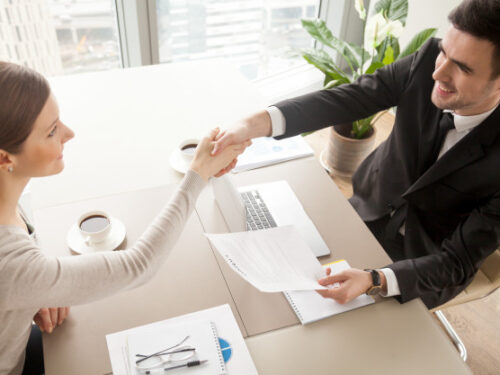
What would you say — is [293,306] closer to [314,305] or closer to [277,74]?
[314,305]

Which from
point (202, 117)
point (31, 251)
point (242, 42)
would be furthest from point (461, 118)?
point (242, 42)

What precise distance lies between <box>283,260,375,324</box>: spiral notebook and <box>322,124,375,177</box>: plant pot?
1.35 metres

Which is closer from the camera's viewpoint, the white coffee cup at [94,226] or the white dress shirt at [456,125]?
the white coffee cup at [94,226]

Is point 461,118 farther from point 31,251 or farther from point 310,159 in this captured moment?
point 31,251

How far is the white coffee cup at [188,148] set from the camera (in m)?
1.40

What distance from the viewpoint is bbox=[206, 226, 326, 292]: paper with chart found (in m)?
0.97

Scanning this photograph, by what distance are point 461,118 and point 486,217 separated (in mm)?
312

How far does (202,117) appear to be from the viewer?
1.66 m

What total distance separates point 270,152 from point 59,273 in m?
0.86

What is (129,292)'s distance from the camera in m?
1.07

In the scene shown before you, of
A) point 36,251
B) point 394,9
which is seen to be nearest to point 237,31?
point 394,9

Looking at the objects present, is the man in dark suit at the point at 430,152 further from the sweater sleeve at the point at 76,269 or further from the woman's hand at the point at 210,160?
the sweater sleeve at the point at 76,269

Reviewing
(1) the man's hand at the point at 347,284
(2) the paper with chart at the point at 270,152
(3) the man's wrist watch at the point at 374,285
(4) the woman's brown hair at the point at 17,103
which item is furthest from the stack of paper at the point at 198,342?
(2) the paper with chart at the point at 270,152

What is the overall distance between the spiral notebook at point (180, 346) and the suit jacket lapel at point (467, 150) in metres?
0.83
